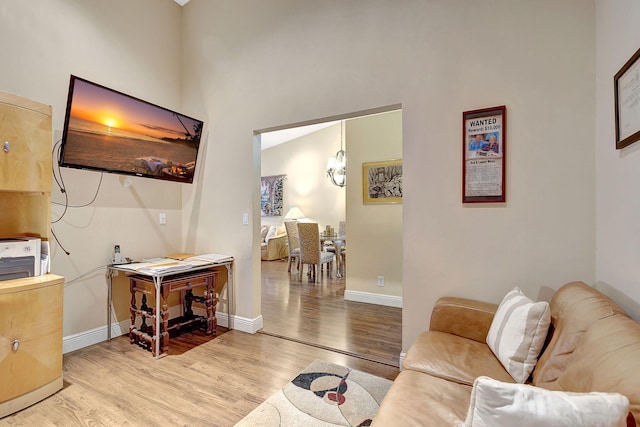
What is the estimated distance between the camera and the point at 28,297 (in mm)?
1910

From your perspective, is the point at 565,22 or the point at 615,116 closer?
the point at 615,116

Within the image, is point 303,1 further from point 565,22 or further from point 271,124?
point 565,22

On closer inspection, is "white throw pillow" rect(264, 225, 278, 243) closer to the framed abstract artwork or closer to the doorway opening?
the framed abstract artwork

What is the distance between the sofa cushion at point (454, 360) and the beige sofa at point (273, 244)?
21.1 ft

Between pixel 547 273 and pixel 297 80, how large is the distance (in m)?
2.54

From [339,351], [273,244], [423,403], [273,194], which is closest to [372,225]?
[339,351]

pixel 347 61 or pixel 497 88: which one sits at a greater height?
pixel 347 61

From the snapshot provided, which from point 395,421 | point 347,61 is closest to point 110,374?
point 395,421

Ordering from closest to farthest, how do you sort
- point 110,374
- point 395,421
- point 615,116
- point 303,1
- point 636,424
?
point 636,424 < point 395,421 < point 615,116 < point 110,374 < point 303,1

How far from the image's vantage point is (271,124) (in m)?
2.99

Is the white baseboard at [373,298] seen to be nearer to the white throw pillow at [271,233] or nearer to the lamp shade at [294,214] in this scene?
the white throw pillow at [271,233]

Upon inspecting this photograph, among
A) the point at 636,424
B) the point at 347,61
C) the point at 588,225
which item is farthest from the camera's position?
the point at 347,61

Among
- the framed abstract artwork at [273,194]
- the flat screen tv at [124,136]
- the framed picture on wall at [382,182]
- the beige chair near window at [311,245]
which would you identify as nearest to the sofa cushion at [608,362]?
the framed picture on wall at [382,182]

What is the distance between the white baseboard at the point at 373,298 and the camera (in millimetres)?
4014
